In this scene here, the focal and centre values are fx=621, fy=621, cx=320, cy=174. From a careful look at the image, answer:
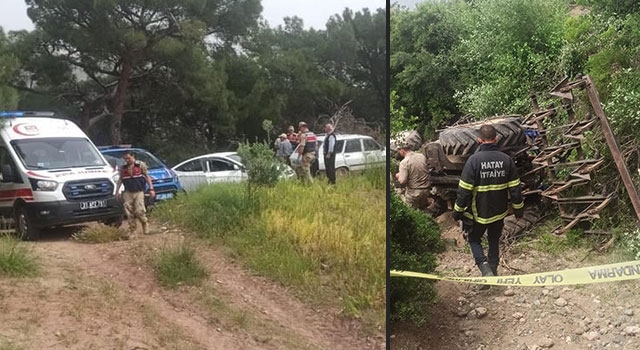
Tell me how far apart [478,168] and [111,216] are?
1.64 metres

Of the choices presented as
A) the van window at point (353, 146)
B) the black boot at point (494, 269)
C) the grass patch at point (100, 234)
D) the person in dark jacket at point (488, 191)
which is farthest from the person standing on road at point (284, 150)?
the black boot at point (494, 269)

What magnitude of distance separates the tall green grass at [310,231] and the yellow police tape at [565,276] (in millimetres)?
285

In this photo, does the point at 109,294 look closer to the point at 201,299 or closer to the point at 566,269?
the point at 201,299

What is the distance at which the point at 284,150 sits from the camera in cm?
267

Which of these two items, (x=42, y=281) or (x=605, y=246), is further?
(x=605, y=246)

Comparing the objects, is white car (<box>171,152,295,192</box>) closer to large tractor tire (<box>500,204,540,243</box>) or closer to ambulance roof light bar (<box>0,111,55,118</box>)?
ambulance roof light bar (<box>0,111,55,118</box>)

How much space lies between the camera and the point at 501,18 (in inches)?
116

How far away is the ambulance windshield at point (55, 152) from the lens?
2.33 metres

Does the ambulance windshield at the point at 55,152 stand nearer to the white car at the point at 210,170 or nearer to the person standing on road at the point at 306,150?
the white car at the point at 210,170

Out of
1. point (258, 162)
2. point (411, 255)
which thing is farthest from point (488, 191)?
point (258, 162)

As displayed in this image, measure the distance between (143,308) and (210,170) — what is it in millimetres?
615

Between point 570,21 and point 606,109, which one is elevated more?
point 570,21

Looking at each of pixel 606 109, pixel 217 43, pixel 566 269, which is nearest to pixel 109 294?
pixel 217 43

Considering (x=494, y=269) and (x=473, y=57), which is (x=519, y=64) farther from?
(x=494, y=269)
